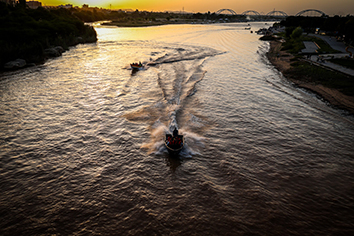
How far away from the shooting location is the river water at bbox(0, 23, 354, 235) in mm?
12570

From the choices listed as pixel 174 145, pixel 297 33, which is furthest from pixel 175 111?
pixel 297 33

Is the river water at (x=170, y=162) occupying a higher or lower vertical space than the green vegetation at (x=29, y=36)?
lower

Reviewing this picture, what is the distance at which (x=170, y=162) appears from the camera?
693 inches

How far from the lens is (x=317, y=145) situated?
67.4 feet

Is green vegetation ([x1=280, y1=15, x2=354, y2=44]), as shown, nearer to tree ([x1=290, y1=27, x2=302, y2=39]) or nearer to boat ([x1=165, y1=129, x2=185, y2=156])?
tree ([x1=290, y1=27, x2=302, y2=39])

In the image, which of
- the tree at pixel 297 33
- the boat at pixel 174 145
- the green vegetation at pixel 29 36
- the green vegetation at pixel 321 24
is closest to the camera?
the boat at pixel 174 145

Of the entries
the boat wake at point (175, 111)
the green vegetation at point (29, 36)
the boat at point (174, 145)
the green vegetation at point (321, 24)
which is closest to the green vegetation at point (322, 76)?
the boat wake at point (175, 111)

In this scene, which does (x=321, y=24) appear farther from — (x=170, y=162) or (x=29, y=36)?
(x=29, y=36)

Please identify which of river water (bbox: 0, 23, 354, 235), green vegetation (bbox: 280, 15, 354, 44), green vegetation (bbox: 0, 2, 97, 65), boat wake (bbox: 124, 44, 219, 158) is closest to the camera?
river water (bbox: 0, 23, 354, 235)

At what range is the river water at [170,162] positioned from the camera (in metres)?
12.6

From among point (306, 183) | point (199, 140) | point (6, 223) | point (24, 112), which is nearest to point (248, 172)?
point (306, 183)

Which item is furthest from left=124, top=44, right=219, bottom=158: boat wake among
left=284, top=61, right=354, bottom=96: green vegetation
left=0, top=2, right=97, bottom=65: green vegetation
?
left=0, top=2, right=97, bottom=65: green vegetation

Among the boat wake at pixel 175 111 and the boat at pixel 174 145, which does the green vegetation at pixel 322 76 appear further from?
the boat at pixel 174 145

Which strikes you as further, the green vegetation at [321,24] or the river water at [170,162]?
the green vegetation at [321,24]
